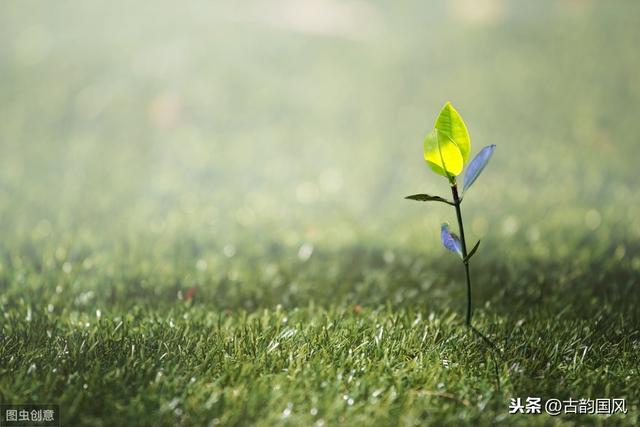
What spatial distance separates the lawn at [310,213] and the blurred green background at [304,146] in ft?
0.09

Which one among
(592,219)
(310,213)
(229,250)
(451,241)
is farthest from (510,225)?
(451,241)

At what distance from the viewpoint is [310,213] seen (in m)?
5.46

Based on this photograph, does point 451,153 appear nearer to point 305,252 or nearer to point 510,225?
point 305,252

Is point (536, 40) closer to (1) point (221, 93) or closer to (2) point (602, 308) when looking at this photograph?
(1) point (221, 93)

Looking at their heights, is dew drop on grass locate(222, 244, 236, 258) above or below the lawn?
below

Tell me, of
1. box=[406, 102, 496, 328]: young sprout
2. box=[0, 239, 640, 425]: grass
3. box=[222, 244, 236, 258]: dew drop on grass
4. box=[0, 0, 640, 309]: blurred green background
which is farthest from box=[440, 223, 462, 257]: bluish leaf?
box=[222, 244, 236, 258]: dew drop on grass

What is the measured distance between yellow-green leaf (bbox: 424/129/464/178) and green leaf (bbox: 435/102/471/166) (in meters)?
0.02

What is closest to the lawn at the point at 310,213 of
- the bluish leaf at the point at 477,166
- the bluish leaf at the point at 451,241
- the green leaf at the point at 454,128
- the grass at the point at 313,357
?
the grass at the point at 313,357

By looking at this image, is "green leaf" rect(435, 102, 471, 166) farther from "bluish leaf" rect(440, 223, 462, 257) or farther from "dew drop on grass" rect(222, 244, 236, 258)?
"dew drop on grass" rect(222, 244, 236, 258)

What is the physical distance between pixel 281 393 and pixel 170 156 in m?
4.51

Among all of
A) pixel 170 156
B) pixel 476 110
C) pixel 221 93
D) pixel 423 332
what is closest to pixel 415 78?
pixel 476 110

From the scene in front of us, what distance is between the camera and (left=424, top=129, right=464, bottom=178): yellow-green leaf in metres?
2.43

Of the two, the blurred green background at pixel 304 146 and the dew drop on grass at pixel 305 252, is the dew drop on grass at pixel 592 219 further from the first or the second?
the dew drop on grass at pixel 305 252

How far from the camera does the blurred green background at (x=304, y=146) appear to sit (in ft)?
13.3
